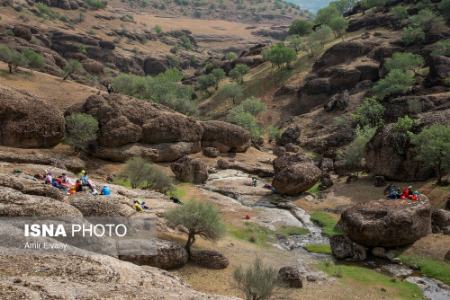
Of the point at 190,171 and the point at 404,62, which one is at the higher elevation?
the point at 404,62

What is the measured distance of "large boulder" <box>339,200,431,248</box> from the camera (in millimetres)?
36906

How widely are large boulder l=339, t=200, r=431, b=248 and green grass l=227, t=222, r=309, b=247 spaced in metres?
6.19

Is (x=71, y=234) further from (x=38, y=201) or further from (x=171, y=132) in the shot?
(x=171, y=132)

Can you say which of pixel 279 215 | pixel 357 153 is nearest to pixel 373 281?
pixel 279 215

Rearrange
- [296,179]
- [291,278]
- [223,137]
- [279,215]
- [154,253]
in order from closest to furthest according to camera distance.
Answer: [154,253] < [291,278] < [279,215] < [296,179] < [223,137]

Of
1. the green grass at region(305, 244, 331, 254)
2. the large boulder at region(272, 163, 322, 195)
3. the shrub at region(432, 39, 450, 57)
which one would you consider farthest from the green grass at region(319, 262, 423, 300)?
the shrub at region(432, 39, 450, 57)

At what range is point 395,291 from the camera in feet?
99.7

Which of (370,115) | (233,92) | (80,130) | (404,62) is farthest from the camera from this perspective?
(233,92)

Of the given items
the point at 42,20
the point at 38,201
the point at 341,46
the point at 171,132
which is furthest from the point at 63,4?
the point at 38,201

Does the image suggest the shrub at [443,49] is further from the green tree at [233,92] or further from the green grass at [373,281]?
the green grass at [373,281]

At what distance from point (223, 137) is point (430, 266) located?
46.8 meters

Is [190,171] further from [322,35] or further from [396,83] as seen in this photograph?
[322,35]

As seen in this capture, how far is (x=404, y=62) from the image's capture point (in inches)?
3593

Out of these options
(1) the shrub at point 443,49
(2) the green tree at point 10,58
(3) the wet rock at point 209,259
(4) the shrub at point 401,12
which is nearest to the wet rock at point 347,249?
(3) the wet rock at point 209,259
